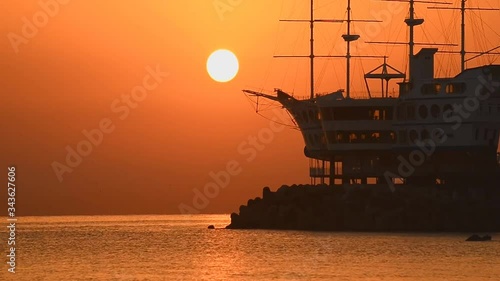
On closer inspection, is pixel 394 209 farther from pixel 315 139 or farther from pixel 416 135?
pixel 315 139

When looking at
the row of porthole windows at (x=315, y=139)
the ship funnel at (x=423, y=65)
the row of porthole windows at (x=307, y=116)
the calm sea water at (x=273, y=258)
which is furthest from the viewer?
the row of porthole windows at (x=307, y=116)

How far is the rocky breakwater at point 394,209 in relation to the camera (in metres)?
118

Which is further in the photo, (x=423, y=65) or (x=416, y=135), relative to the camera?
(x=423, y=65)

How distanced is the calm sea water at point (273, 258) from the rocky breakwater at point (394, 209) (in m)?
3.21

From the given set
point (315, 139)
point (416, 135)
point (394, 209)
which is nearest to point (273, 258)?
point (394, 209)

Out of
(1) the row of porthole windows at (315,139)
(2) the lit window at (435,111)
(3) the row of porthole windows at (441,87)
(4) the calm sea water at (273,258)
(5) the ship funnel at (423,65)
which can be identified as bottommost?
(4) the calm sea water at (273,258)

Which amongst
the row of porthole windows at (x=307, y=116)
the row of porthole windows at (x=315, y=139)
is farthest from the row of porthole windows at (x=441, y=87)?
the row of porthole windows at (x=307, y=116)

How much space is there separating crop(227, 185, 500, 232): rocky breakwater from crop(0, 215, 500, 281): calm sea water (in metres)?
3.21

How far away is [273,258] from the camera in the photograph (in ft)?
298

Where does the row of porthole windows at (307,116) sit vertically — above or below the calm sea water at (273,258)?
above

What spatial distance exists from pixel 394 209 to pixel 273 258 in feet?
98.0

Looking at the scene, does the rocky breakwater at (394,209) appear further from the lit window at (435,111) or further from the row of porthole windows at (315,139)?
the row of porthole windows at (315,139)

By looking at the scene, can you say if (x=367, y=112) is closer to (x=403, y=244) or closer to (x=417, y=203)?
(x=417, y=203)

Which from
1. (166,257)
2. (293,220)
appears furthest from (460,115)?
(166,257)
